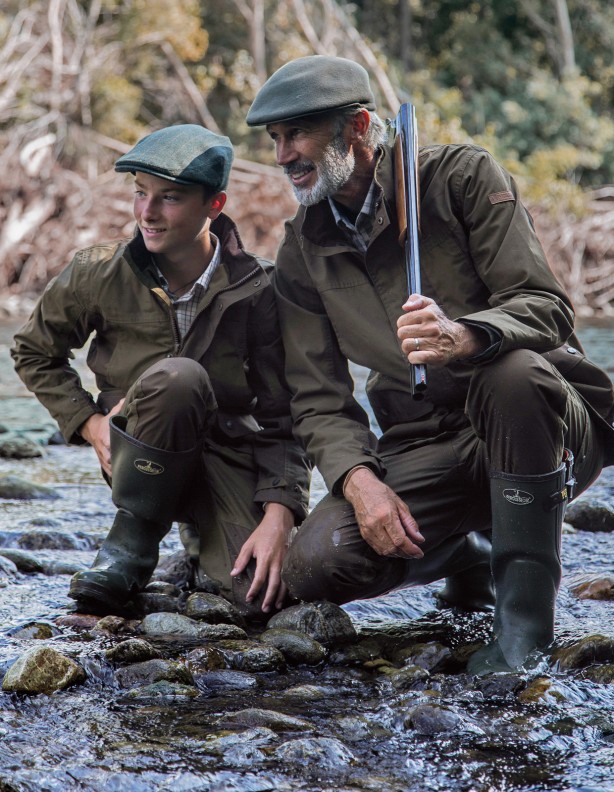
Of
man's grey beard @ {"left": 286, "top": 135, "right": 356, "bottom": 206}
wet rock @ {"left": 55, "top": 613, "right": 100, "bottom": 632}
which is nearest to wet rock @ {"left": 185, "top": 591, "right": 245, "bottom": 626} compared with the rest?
wet rock @ {"left": 55, "top": 613, "right": 100, "bottom": 632}

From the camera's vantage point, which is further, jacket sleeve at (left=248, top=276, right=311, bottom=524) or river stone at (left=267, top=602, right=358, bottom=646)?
jacket sleeve at (left=248, top=276, right=311, bottom=524)

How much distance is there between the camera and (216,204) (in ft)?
11.7

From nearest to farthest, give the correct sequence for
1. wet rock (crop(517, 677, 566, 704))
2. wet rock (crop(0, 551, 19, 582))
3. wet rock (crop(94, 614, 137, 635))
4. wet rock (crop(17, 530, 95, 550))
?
wet rock (crop(517, 677, 566, 704)) → wet rock (crop(94, 614, 137, 635)) → wet rock (crop(0, 551, 19, 582)) → wet rock (crop(17, 530, 95, 550))

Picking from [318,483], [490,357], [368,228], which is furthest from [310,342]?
[318,483]

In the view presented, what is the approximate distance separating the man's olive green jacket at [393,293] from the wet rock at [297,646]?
0.46 metres

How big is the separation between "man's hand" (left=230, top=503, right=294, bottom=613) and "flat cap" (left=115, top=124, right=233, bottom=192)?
3.49 ft

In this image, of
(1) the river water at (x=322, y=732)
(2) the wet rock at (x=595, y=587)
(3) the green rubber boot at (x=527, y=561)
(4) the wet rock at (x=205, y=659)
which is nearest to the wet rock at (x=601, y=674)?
(1) the river water at (x=322, y=732)

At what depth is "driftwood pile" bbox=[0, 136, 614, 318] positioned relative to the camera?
15273 millimetres

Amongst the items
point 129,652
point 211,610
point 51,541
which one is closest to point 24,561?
point 51,541

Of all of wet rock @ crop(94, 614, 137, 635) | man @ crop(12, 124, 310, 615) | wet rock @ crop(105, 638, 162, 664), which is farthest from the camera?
man @ crop(12, 124, 310, 615)

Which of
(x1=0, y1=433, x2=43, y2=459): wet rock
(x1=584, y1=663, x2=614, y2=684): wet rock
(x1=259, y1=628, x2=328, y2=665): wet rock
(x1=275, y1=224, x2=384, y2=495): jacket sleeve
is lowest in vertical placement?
(x1=0, y1=433, x2=43, y2=459): wet rock

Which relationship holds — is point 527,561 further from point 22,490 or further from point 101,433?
point 22,490

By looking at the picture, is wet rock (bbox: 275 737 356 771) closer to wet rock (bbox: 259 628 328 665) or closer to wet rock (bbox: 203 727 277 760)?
wet rock (bbox: 203 727 277 760)

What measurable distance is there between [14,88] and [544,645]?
15570 mm
